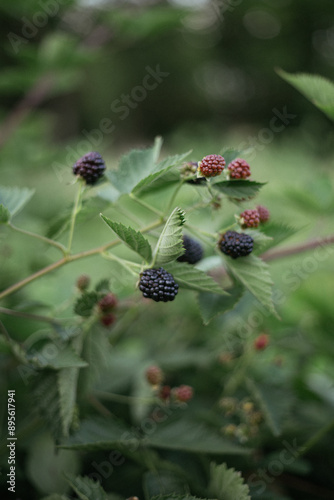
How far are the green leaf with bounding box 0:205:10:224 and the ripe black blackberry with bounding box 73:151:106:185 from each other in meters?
0.07

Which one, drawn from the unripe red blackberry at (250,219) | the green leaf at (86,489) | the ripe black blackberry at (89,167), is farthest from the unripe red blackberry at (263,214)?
the green leaf at (86,489)

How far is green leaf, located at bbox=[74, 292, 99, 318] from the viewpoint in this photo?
0.42 meters

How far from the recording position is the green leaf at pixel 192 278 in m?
0.36

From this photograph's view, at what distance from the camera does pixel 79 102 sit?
8531mm

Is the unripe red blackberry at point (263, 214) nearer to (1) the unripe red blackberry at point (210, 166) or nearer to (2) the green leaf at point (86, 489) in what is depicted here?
(1) the unripe red blackberry at point (210, 166)

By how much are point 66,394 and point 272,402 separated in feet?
0.79

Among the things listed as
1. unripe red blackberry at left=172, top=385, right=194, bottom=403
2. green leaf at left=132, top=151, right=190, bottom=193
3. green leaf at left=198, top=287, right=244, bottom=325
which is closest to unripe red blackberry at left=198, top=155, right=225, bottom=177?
green leaf at left=132, top=151, right=190, bottom=193

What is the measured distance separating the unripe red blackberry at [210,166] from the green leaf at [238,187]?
0.02 meters

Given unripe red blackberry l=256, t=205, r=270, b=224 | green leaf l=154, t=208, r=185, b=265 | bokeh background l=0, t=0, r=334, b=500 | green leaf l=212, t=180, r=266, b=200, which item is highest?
green leaf l=212, t=180, r=266, b=200

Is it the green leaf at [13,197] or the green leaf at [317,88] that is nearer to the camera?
the green leaf at [13,197]

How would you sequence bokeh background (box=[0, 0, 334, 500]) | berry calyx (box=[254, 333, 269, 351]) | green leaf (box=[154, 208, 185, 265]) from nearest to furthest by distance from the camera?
1. green leaf (box=[154, 208, 185, 265])
2. berry calyx (box=[254, 333, 269, 351])
3. bokeh background (box=[0, 0, 334, 500])

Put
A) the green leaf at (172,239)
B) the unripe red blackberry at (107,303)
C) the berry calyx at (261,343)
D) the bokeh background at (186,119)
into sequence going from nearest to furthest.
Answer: the green leaf at (172,239)
the unripe red blackberry at (107,303)
the berry calyx at (261,343)
the bokeh background at (186,119)

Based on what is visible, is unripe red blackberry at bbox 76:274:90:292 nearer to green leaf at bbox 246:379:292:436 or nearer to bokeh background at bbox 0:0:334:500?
bokeh background at bbox 0:0:334:500

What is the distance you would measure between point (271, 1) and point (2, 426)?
8.67 metres
